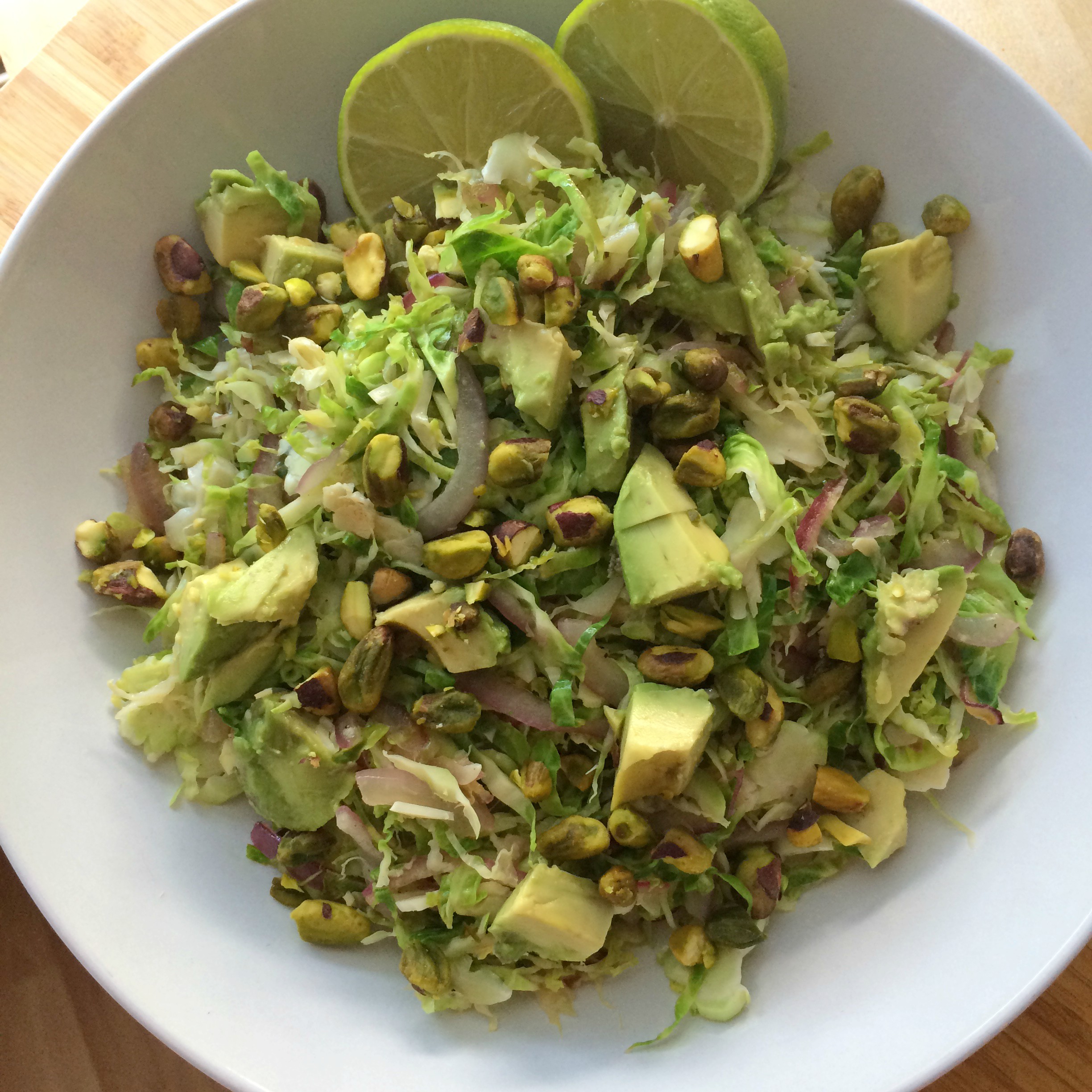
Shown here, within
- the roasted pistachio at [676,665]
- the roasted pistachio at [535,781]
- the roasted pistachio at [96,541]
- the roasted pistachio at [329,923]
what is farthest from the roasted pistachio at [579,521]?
the roasted pistachio at [96,541]

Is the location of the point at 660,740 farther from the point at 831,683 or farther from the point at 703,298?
the point at 703,298

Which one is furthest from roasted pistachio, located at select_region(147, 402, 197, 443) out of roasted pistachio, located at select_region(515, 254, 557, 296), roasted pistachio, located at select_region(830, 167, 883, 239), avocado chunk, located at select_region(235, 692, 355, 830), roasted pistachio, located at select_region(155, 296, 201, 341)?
roasted pistachio, located at select_region(830, 167, 883, 239)

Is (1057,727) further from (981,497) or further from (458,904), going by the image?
(458,904)

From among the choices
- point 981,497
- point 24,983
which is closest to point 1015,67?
point 981,497

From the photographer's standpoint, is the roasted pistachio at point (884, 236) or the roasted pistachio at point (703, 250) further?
the roasted pistachio at point (884, 236)

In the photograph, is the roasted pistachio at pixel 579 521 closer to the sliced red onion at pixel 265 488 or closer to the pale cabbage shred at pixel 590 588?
the pale cabbage shred at pixel 590 588

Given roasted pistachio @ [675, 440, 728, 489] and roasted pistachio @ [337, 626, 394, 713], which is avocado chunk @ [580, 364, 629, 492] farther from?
roasted pistachio @ [337, 626, 394, 713]

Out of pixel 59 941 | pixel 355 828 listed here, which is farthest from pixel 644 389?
pixel 59 941
